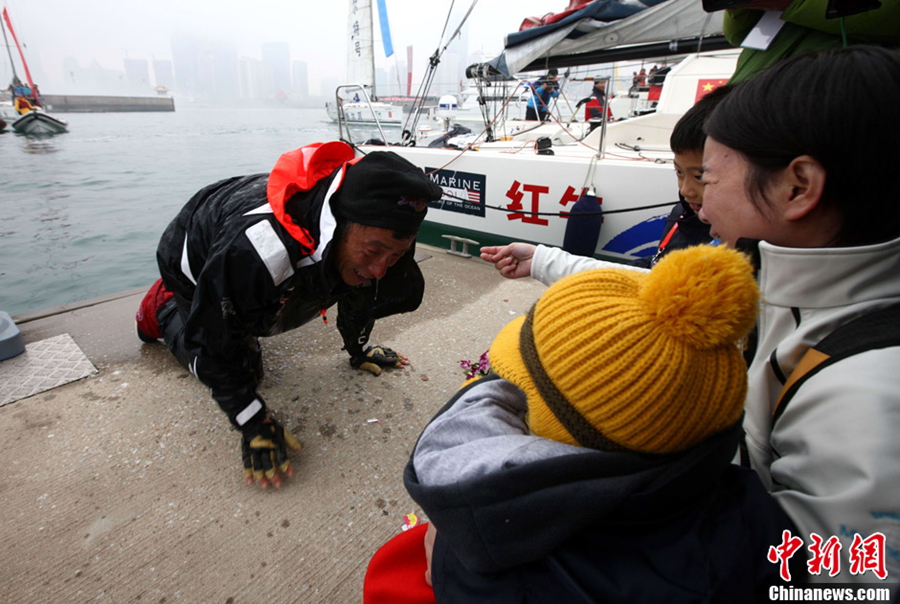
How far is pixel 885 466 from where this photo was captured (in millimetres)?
598

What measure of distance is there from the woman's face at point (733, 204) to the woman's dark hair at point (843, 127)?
0.04 metres

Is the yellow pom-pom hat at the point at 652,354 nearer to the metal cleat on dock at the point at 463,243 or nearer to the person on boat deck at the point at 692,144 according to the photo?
the person on boat deck at the point at 692,144

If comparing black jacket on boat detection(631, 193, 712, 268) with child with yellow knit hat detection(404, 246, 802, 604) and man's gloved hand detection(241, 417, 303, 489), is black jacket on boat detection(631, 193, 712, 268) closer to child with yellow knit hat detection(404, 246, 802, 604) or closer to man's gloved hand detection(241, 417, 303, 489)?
child with yellow knit hat detection(404, 246, 802, 604)

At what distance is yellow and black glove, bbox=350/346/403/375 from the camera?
2.42 meters

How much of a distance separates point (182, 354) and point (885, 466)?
2.55 m

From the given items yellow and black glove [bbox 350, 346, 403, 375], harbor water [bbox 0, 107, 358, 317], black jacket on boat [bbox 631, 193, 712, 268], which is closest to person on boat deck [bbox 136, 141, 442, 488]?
yellow and black glove [bbox 350, 346, 403, 375]

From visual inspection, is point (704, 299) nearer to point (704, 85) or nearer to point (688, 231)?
point (688, 231)

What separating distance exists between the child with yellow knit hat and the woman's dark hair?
0.32 metres

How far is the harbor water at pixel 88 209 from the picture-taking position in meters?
5.40

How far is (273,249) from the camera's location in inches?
60.2

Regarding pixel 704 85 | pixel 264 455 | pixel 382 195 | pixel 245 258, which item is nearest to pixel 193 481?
pixel 264 455

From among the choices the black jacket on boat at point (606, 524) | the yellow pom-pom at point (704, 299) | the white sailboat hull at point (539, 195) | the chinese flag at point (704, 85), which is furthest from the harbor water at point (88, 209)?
the chinese flag at point (704, 85)

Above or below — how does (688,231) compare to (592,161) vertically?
below

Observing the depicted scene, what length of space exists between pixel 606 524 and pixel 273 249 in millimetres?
1329
